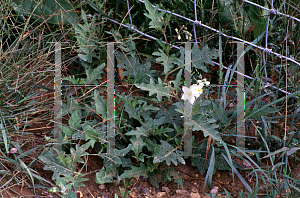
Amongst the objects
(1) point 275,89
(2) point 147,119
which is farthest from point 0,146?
(1) point 275,89

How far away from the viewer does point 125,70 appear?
90.6 inches

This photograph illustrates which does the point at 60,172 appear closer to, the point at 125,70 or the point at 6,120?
the point at 6,120

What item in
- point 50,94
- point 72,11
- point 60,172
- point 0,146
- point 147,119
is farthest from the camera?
point 72,11

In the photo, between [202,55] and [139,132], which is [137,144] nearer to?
[139,132]

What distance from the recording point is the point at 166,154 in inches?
65.8

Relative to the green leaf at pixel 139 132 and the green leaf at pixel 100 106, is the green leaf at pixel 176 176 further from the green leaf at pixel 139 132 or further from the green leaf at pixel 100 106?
the green leaf at pixel 100 106

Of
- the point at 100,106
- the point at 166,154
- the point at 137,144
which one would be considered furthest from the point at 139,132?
the point at 100,106

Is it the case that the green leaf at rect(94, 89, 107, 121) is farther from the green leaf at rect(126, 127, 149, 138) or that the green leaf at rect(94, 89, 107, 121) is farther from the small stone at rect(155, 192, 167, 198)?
the small stone at rect(155, 192, 167, 198)

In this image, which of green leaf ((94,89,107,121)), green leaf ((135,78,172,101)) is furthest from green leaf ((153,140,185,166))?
green leaf ((94,89,107,121))

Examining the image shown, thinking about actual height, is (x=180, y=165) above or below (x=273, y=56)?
below

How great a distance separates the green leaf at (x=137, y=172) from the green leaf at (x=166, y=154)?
11 centimetres

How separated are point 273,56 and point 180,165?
1.03m

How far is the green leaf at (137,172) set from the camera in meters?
1.67

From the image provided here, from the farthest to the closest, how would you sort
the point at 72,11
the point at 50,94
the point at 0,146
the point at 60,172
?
the point at 72,11, the point at 50,94, the point at 0,146, the point at 60,172
